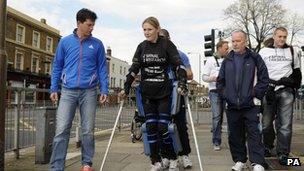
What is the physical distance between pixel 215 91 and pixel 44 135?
3.60 m

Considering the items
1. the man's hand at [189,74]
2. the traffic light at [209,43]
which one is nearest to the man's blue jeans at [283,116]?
the man's hand at [189,74]

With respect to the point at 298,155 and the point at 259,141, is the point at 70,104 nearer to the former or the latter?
the point at 259,141

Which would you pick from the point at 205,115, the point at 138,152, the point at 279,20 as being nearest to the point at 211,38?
the point at 205,115

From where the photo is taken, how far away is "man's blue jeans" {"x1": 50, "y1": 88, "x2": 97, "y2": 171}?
20.1 ft

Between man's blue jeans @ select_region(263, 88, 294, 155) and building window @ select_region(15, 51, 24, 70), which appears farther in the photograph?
building window @ select_region(15, 51, 24, 70)

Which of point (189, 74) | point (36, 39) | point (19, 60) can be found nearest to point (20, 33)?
point (19, 60)

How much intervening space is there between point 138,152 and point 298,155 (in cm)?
265

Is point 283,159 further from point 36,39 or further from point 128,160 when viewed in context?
point 36,39

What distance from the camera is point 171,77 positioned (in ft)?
20.8

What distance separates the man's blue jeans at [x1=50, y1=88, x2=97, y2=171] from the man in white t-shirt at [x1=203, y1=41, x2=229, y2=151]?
3477 millimetres

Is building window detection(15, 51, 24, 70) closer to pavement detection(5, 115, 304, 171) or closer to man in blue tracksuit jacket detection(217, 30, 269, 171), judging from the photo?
pavement detection(5, 115, 304, 171)

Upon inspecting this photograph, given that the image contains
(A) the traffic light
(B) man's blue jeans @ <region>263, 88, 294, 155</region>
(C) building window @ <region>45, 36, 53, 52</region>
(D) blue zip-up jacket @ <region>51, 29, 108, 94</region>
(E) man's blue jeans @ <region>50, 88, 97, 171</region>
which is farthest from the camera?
(C) building window @ <region>45, 36, 53, 52</region>

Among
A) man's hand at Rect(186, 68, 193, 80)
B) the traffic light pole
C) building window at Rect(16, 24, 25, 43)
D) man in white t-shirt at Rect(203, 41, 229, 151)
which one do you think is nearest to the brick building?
building window at Rect(16, 24, 25, 43)

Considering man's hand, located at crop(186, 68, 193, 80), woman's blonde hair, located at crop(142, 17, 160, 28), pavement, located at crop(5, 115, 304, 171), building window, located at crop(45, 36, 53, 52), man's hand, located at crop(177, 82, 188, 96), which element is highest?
building window, located at crop(45, 36, 53, 52)
